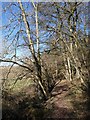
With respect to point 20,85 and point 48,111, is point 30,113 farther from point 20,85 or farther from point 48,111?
point 20,85

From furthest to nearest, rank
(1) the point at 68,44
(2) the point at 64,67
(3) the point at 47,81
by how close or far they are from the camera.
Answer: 1. (2) the point at 64,67
2. (3) the point at 47,81
3. (1) the point at 68,44

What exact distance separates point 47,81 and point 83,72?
267cm

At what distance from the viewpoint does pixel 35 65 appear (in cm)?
1312

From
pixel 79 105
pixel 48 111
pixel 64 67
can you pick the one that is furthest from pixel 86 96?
pixel 64 67

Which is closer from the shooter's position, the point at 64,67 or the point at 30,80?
the point at 30,80

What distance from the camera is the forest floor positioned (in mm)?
11266

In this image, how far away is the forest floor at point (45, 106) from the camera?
11.3m

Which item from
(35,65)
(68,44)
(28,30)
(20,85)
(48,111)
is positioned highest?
(28,30)

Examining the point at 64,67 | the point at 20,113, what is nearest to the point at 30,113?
the point at 20,113

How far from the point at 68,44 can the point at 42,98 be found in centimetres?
335

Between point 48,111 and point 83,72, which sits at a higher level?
point 83,72

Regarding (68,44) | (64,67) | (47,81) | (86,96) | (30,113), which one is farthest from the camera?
(64,67)

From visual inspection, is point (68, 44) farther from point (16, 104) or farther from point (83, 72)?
point (16, 104)

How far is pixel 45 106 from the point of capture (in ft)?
42.1
